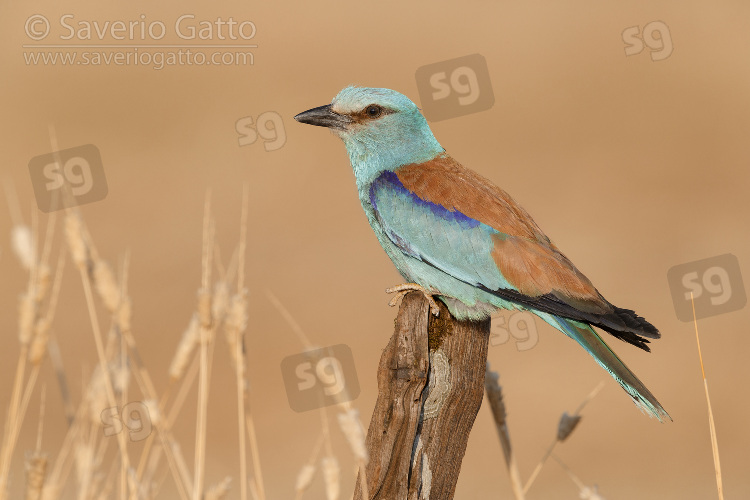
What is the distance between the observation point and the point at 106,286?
10.2 ft

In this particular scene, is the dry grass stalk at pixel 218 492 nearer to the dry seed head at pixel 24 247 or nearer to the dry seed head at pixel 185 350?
the dry seed head at pixel 185 350

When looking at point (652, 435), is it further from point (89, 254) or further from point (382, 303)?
point (89, 254)

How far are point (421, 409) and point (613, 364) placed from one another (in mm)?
1020

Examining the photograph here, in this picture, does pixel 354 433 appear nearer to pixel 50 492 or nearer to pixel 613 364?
pixel 50 492

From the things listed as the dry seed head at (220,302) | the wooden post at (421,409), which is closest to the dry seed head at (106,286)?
the dry seed head at (220,302)

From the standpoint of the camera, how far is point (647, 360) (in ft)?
36.3

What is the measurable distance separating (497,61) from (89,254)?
13.6 meters

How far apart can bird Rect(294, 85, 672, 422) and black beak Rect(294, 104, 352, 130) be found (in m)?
0.36

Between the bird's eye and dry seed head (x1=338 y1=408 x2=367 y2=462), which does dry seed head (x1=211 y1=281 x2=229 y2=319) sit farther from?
the bird's eye

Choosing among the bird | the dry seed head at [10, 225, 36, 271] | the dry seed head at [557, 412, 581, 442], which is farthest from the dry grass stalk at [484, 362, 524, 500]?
the dry seed head at [10, 225, 36, 271]

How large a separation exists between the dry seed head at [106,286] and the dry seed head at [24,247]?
0.22 metres

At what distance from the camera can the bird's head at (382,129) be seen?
5121 mm

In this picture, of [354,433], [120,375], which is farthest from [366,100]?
[354,433]

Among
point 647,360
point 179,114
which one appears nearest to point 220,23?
point 179,114
